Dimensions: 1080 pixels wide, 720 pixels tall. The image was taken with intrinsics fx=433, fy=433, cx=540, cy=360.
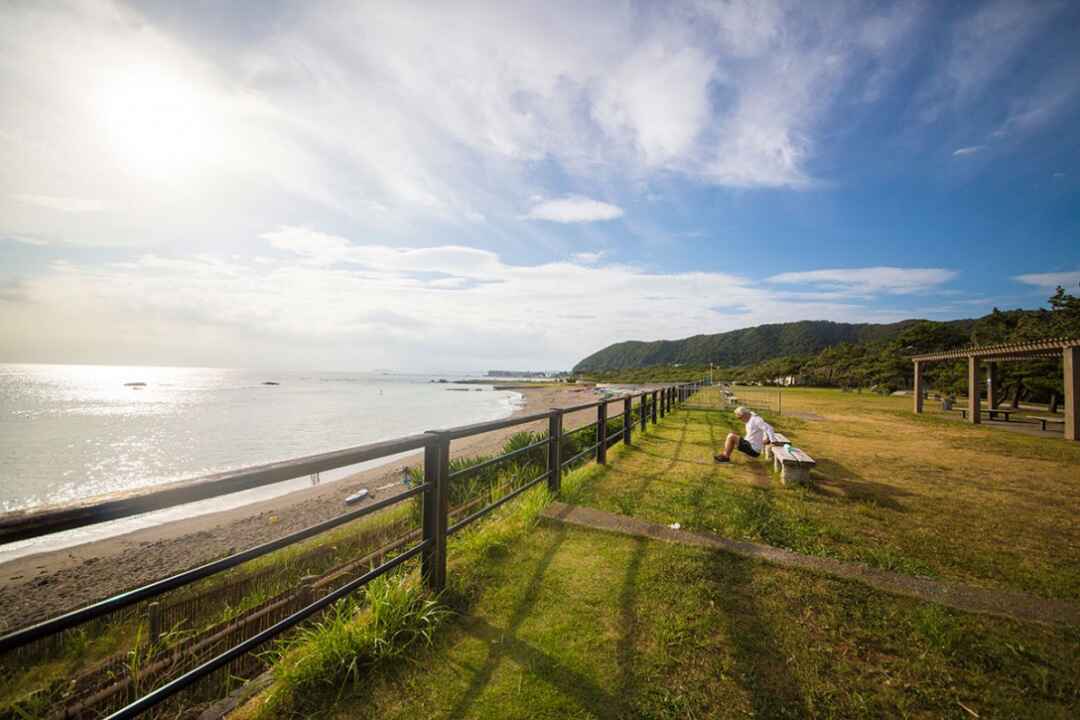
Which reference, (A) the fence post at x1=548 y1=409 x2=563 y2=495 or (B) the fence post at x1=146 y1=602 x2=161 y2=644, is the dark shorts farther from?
(B) the fence post at x1=146 y1=602 x2=161 y2=644

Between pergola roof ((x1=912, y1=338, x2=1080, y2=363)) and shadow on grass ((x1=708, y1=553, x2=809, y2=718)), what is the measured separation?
1636 centimetres

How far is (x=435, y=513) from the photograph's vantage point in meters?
2.82

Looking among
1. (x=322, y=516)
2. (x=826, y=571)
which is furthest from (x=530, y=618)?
(x=322, y=516)

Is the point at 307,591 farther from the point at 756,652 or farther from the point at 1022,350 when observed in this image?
the point at 1022,350

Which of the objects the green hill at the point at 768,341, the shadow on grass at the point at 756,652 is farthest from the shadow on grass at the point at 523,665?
the green hill at the point at 768,341

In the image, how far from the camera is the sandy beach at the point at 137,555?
7031 millimetres

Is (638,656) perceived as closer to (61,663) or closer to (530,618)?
(530,618)

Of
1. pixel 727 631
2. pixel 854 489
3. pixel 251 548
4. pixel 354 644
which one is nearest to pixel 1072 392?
pixel 854 489

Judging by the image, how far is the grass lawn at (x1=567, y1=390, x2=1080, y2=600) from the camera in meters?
3.64

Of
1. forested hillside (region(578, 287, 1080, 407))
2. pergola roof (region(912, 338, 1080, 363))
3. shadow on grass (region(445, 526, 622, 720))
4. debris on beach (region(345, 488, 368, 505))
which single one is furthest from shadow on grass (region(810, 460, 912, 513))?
forested hillside (region(578, 287, 1080, 407))

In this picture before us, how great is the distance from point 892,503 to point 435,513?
18.1 feet

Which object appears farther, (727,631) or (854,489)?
(854,489)

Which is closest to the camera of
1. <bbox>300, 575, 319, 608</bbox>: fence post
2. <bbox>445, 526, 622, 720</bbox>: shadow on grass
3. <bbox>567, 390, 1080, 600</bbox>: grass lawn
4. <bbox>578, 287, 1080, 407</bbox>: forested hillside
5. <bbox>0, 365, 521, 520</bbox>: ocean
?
<bbox>445, 526, 622, 720</bbox>: shadow on grass

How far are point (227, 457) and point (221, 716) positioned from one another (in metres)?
19.1
